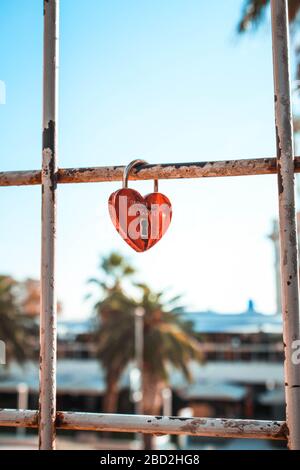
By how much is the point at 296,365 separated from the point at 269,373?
108 feet

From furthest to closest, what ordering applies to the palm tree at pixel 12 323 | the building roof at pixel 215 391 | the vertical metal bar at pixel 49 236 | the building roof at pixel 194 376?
1. the building roof at pixel 194 376
2. the building roof at pixel 215 391
3. the palm tree at pixel 12 323
4. the vertical metal bar at pixel 49 236

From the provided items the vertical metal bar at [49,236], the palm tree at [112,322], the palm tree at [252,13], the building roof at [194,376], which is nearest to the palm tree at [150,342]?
the palm tree at [112,322]

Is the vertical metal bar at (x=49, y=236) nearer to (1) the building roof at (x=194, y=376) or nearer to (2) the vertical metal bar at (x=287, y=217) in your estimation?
(2) the vertical metal bar at (x=287, y=217)

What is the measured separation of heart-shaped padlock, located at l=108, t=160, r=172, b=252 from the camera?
1.43 m

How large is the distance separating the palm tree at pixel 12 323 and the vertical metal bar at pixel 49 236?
2637 cm

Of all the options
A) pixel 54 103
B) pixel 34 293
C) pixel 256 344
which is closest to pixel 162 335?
pixel 256 344

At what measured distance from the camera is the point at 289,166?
136cm

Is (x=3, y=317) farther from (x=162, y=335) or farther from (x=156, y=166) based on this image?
(x=156, y=166)

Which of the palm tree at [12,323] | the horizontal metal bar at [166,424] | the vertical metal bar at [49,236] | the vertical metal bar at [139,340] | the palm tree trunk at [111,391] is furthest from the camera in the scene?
the palm tree at [12,323]

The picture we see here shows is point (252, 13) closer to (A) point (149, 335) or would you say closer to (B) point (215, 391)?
(A) point (149, 335)

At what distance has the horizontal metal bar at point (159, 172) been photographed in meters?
1.38

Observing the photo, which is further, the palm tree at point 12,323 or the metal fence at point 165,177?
the palm tree at point 12,323

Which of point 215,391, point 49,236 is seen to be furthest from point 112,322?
point 49,236

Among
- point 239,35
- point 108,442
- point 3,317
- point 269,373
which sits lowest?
point 108,442
